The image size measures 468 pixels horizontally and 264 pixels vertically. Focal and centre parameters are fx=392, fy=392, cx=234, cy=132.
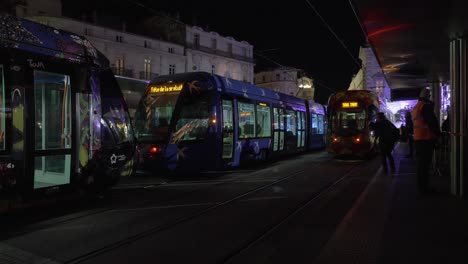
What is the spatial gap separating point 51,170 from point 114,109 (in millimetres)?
1802

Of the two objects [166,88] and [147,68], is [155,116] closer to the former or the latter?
[166,88]

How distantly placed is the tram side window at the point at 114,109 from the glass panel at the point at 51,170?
3.86 ft

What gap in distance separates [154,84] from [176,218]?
6.62 meters

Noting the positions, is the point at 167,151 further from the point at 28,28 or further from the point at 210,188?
the point at 28,28

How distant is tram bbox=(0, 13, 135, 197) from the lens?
6156 mm

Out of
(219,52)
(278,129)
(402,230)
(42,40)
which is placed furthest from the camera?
(219,52)

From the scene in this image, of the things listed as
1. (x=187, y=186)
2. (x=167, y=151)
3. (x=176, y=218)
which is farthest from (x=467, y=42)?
(x=167, y=151)

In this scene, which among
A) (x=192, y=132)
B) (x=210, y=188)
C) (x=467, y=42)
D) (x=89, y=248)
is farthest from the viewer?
(x=192, y=132)

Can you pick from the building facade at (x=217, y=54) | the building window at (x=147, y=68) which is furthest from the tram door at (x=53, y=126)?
the building facade at (x=217, y=54)

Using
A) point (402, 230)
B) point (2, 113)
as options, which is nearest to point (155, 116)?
point (2, 113)

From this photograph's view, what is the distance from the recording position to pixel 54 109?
23.6 feet

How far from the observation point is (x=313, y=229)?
229 inches

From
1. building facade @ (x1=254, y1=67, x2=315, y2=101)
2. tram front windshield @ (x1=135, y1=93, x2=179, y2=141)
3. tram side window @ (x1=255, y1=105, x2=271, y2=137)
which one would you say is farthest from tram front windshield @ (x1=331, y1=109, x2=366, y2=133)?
building facade @ (x1=254, y1=67, x2=315, y2=101)

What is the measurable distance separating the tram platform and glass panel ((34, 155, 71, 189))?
4848mm
